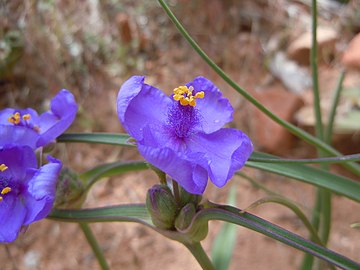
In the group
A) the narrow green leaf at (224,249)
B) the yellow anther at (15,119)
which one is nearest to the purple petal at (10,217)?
the yellow anther at (15,119)

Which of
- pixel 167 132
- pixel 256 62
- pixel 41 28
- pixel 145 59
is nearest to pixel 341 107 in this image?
pixel 256 62

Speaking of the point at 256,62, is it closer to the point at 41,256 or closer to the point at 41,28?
the point at 41,28

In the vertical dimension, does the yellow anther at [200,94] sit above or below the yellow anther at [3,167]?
above

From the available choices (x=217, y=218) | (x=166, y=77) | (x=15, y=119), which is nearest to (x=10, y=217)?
(x=15, y=119)

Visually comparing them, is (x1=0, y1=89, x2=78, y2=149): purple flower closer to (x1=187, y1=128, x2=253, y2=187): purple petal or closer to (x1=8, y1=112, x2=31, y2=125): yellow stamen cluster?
(x1=8, y1=112, x2=31, y2=125): yellow stamen cluster

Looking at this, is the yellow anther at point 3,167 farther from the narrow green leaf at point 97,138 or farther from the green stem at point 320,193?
the green stem at point 320,193

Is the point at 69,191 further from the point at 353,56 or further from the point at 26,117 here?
the point at 353,56

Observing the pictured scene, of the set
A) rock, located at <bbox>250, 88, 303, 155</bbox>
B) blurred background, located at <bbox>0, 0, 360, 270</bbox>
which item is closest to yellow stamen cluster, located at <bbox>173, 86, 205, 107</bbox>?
blurred background, located at <bbox>0, 0, 360, 270</bbox>
